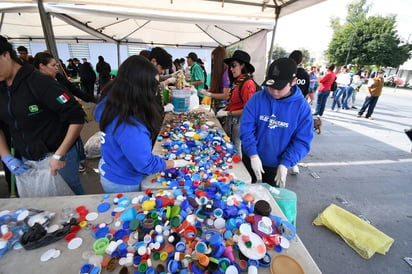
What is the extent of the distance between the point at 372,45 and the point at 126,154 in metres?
31.0

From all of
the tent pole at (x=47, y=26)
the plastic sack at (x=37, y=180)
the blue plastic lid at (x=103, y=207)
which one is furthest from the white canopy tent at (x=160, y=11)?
the blue plastic lid at (x=103, y=207)

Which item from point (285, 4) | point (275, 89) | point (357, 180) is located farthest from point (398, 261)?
point (285, 4)

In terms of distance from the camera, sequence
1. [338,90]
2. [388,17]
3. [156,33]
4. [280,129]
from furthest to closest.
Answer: [388,17] < [338,90] < [156,33] < [280,129]

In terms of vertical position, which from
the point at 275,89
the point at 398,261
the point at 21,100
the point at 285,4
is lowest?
the point at 398,261

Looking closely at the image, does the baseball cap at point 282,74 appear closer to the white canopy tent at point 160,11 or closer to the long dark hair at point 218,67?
the long dark hair at point 218,67

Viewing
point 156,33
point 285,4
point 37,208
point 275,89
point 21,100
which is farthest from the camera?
point 156,33

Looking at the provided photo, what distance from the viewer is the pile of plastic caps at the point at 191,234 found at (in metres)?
0.69

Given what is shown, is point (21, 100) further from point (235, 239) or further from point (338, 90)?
point (338, 90)

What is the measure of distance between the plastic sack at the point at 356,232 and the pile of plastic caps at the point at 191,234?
57.5 inches

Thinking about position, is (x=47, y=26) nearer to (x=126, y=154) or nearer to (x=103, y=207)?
(x=126, y=154)

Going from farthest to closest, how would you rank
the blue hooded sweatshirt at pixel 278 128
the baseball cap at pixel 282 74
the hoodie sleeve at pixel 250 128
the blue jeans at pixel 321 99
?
1. the blue jeans at pixel 321 99
2. the hoodie sleeve at pixel 250 128
3. the blue hooded sweatshirt at pixel 278 128
4. the baseball cap at pixel 282 74

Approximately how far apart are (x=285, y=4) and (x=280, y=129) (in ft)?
7.98

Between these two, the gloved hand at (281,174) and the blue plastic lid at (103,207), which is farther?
the gloved hand at (281,174)

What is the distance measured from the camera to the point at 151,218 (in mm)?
877
